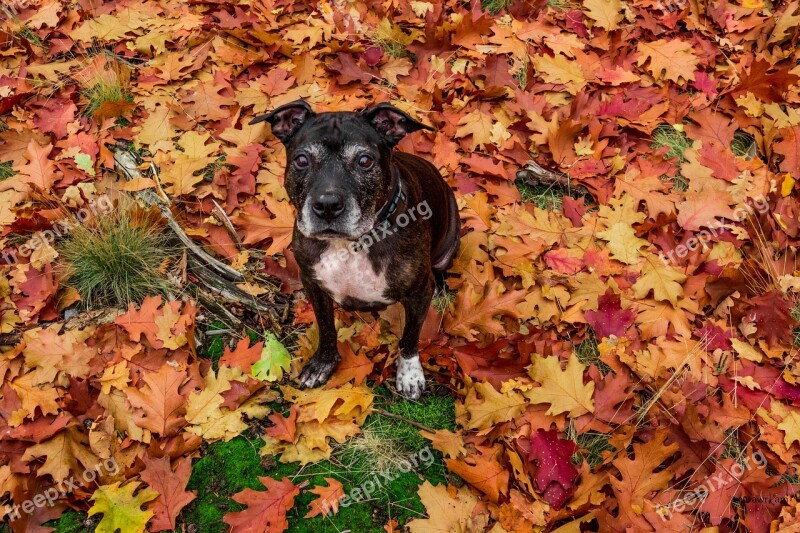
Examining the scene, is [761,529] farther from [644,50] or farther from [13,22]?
[13,22]

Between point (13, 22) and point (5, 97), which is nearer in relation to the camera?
point (5, 97)

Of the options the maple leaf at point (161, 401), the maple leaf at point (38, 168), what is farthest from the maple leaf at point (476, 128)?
the maple leaf at point (38, 168)

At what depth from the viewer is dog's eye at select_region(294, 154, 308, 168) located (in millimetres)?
3233

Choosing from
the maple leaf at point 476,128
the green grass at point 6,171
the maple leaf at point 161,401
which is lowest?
the maple leaf at point 161,401

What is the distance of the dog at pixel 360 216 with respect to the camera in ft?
10.1

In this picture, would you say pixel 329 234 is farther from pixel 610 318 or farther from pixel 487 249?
pixel 610 318

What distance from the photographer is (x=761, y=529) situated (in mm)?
3035

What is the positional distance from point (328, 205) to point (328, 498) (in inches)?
66.3

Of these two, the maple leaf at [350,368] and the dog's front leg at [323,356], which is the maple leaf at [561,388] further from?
the dog's front leg at [323,356]

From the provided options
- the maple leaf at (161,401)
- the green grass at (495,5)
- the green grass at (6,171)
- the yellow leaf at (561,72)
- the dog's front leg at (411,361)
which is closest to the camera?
the maple leaf at (161,401)

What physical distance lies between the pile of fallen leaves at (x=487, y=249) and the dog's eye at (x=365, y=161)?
1.36 meters

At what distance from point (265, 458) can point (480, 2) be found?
16.5 ft

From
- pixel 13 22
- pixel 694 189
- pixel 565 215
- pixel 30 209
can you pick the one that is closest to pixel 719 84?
pixel 694 189

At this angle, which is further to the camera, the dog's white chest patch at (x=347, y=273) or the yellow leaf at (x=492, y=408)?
the yellow leaf at (x=492, y=408)
